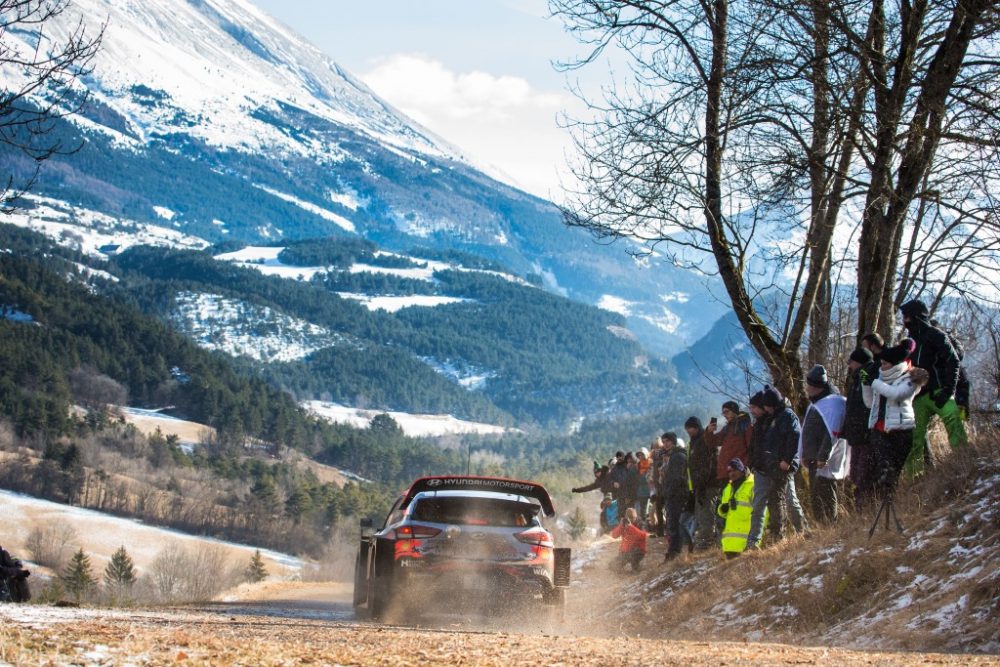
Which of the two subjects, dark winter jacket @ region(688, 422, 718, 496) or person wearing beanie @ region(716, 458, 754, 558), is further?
dark winter jacket @ region(688, 422, 718, 496)

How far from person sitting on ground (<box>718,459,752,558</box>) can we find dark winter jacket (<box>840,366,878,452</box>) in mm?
1419

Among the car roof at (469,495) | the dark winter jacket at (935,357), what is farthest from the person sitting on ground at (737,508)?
Result: the dark winter jacket at (935,357)

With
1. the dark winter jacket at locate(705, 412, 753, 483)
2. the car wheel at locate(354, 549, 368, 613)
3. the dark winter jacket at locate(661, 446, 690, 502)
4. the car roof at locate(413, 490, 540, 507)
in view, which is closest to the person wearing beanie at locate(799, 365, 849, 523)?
the dark winter jacket at locate(705, 412, 753, 483)

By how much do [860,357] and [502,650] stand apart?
231 inches

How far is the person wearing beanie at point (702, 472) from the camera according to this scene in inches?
623

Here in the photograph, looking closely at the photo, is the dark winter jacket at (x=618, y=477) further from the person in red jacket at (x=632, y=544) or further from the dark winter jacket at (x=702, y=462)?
the dark winter jacket at (x=702, y=462)

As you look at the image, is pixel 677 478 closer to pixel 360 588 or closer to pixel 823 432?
pixel 823 432

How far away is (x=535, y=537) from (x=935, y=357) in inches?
167

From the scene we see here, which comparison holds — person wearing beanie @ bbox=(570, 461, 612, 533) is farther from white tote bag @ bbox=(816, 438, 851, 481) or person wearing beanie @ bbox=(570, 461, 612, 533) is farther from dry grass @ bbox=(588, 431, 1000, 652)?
white tote bag @ bbox=(816, 438, 851, 481)

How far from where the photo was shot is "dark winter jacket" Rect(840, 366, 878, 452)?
12.4 m

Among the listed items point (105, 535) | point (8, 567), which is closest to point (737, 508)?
point (8, 567)

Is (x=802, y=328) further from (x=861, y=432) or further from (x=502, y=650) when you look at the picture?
(x=502, y=650)

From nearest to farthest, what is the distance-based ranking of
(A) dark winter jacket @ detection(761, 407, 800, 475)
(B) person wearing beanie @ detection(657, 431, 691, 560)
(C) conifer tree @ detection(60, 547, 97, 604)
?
(A) dark winter jacket @ detection(761, 407, 800, 475) < (B) person wearing beanie @ detection(657, 431, 691, 560) < (C) conifer tree @ detection(60, 547, 97, 604)

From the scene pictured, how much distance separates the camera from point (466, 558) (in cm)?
1213
